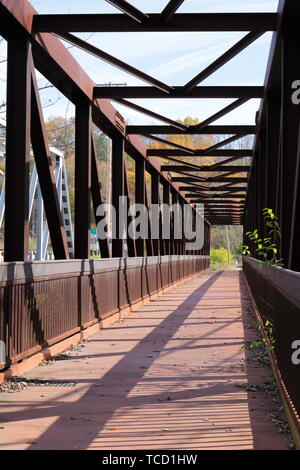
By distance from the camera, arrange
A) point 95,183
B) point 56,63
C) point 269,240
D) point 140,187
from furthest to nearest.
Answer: point 140,187, point 95,183, point 56,63, point 269,240

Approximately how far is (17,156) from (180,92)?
13.4ft

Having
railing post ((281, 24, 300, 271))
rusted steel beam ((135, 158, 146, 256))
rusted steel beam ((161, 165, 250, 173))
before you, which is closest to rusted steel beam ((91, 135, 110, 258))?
railing post ((281, 24, 300, 271))

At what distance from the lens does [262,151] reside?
46.1ft

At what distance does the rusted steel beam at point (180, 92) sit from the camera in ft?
35.9

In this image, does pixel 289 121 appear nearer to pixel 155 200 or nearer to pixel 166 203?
pixel 155 200

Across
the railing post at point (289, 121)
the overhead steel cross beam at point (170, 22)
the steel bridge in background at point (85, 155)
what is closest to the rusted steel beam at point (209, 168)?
the steel bridge in background at point (85, 155)

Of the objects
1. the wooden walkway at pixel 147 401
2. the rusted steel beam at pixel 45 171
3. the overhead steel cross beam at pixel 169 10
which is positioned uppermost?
the overhead steel cross beam at pixel 169 10

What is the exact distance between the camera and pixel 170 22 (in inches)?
311

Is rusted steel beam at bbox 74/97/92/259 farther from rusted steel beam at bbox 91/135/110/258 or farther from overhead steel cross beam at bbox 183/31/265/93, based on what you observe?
overhead steel cross beam at bbox 183/31/265/93

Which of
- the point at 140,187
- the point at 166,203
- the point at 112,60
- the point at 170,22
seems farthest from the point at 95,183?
the point at 166,203

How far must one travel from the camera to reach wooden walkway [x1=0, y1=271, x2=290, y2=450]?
14.8 feet

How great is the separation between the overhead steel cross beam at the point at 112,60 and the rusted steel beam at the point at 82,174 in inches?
44.3

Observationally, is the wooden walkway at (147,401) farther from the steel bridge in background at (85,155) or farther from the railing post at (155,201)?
the railing post at (155,201)
